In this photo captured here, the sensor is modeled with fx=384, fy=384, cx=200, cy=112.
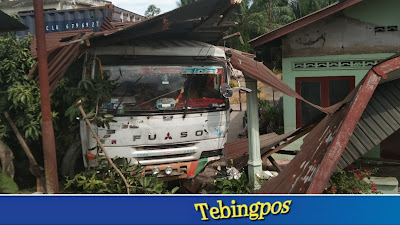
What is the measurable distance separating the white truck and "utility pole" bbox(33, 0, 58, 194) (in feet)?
2.62

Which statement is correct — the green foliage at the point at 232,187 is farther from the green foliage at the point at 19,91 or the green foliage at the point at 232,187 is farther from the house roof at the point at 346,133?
the green foliage at the point at 19,91

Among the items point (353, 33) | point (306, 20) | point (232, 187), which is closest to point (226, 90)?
point (232, 187)

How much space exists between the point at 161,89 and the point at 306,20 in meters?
4.64

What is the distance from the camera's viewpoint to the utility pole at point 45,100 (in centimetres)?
465

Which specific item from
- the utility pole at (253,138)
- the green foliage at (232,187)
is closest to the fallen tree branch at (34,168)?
the green foliage at (232,187)

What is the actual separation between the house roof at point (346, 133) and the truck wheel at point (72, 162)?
3063mm

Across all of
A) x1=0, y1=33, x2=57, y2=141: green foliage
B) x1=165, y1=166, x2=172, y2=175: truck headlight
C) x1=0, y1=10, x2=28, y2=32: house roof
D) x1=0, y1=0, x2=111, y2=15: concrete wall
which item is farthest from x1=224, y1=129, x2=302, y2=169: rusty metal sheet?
x1=0, y1=0, x2=111, y2=15: concrete wall

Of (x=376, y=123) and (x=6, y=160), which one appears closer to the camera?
(x=376, y=123)

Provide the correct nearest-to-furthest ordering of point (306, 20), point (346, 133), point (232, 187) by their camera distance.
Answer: point (346, 133)
point (232, 187)
point (306, 20)

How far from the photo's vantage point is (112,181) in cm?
518

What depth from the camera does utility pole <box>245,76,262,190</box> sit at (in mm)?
7082

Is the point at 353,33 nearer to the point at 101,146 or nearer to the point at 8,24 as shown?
the point at 101,146

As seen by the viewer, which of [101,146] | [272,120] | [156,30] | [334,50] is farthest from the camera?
[272,120]

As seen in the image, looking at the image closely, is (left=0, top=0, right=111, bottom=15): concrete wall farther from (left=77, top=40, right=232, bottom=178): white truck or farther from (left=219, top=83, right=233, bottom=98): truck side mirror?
(left=219, top=83, right=233, bottom=98): truck side mirror
